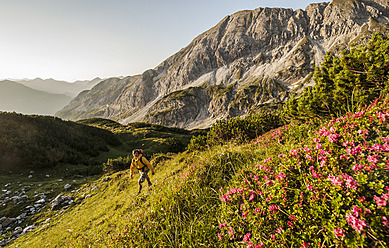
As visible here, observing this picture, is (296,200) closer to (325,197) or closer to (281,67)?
(325,197)

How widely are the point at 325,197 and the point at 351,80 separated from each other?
8090mm

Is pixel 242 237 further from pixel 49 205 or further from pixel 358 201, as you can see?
pixel 49 205

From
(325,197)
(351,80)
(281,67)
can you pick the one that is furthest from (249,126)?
(281,67)

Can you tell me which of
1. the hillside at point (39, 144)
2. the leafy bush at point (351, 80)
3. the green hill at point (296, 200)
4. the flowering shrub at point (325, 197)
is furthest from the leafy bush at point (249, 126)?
the hillside at point (39, 144)

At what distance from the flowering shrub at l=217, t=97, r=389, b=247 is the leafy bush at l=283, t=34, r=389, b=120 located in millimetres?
2870

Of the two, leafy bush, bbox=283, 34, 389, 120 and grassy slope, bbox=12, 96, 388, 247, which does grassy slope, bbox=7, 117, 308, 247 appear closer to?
grassy slope, bbox=12, 96, 388, 247

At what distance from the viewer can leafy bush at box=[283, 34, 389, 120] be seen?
18.7ft

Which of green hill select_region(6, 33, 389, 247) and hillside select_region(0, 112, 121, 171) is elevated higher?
hillside select_region(0, 112, 121, 171)

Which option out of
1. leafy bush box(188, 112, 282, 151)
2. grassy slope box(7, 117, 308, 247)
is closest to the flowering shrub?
grassy slope box(7, 117, 308, 247)

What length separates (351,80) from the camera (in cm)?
706

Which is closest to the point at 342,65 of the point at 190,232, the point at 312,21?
the point at 190,232

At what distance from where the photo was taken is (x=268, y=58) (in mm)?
191750

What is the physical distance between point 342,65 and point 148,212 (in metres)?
10.9

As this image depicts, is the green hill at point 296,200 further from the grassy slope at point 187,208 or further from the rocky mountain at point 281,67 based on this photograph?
the rocky mountain at point 281,67
